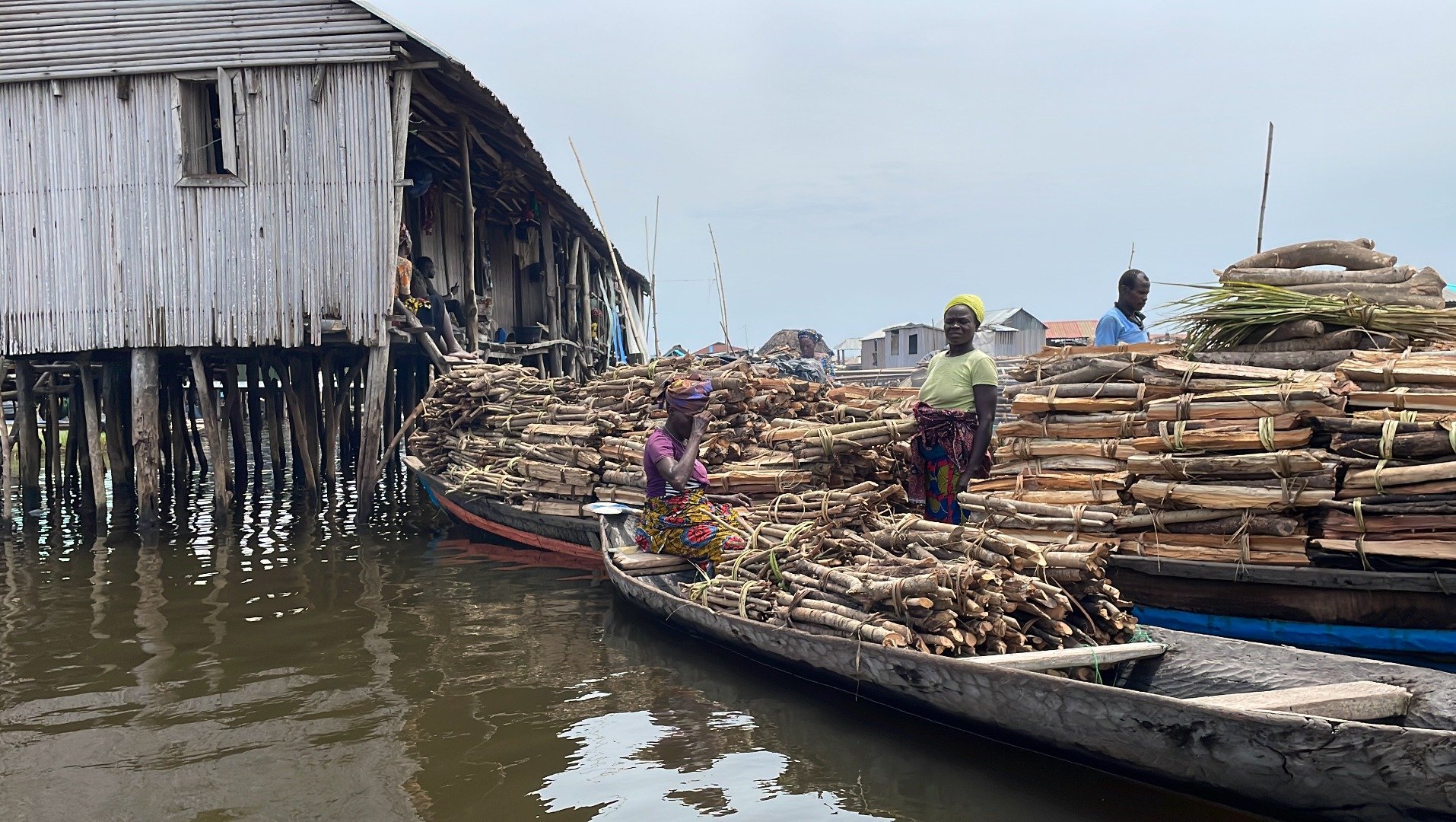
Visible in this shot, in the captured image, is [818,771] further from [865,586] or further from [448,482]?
[448,482]

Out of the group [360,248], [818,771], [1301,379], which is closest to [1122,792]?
[818,771]

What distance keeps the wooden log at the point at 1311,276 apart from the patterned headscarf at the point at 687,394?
12.4 ft

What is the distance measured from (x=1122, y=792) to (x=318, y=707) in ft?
14.8

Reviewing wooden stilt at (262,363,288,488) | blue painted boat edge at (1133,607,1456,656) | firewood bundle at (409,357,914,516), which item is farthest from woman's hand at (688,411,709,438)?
wooden stilt at (262,363,288,488)

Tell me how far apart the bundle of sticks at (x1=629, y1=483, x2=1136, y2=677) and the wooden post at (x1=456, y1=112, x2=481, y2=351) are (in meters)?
11.1

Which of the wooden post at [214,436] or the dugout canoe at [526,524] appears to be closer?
the dugout canoe at [526,524]

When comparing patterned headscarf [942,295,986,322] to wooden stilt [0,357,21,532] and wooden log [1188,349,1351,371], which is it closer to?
wooden log [1188,349,1351,371]

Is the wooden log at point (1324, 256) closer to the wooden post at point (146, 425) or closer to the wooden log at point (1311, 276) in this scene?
the wooden log at point (1311, 276)

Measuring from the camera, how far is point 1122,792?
174 inches

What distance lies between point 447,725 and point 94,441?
40.3ft

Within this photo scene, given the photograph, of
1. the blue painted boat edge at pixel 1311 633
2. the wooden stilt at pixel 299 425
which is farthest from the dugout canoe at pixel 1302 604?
the wooden stilt at pixel 299 425

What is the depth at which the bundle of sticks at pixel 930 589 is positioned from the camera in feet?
16.6

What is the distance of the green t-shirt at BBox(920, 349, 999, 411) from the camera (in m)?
6.98

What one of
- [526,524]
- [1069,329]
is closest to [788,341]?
[1069,329]
